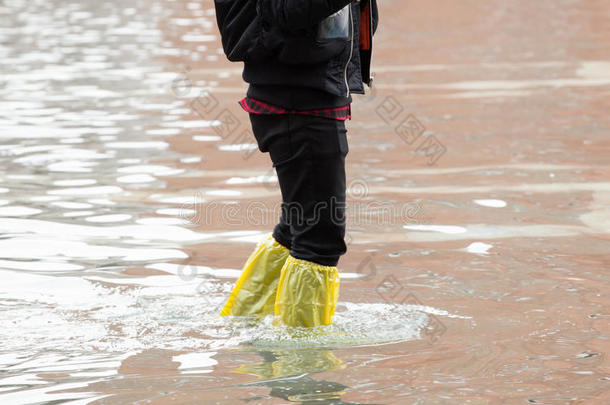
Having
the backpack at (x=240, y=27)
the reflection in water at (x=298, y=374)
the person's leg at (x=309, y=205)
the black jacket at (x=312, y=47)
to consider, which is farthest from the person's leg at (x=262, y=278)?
the backpack at (x=240, y=27)

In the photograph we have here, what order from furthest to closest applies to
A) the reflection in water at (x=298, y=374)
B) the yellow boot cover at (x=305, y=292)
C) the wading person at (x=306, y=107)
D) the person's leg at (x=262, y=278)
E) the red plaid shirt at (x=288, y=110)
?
the person's leg at (x=262, y=278), the yellow boot cover at (x=305, y=292), the red plaid shirt at (x=288, y=110), the wading person at (x=306, y=107), the reflection in water at (x=298, y=374)

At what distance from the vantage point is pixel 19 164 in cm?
733

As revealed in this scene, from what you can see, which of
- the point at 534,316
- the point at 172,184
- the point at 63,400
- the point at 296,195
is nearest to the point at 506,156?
the point at 172,184

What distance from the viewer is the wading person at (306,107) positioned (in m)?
3.50

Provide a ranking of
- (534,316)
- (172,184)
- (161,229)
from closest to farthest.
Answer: (534,316) → (161,229) → (172,184)

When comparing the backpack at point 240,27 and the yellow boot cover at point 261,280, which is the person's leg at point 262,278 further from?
the backpack at point 240,27

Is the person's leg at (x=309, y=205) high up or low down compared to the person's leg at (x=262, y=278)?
up

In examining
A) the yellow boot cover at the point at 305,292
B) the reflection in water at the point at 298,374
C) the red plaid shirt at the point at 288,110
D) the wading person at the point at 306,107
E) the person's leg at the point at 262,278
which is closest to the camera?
the reflection in water at the point at 298,374

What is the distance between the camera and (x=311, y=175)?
3.65 meters

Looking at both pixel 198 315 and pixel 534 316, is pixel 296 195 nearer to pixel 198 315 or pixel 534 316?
pixel 198 315

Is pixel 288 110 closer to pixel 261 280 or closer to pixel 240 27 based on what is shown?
pixel 240 27

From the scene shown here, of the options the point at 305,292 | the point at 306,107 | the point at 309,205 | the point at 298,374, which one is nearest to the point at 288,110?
the point at 306,107

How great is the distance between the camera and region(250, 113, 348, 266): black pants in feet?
11.9

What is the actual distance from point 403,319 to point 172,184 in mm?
2998
